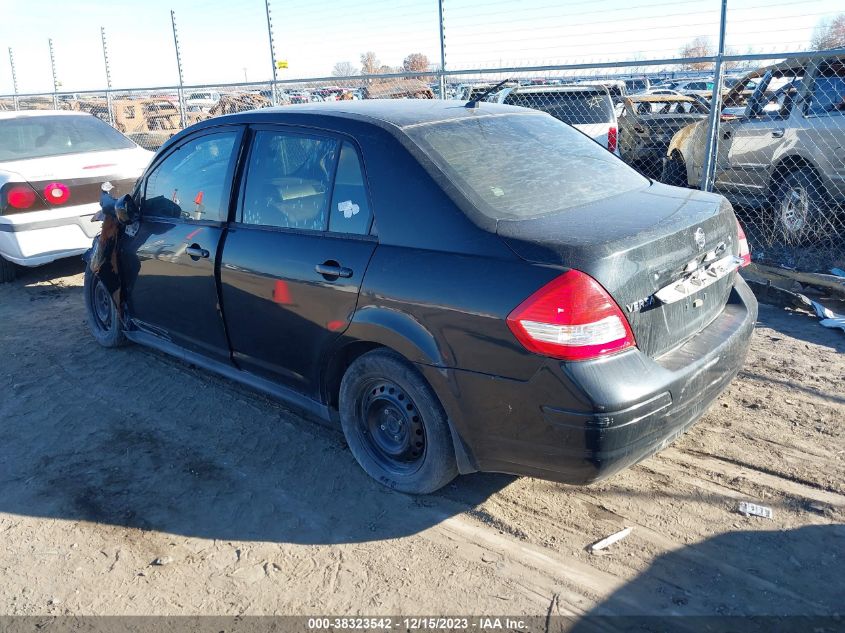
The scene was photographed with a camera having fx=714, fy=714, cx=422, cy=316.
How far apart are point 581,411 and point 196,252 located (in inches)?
96.8

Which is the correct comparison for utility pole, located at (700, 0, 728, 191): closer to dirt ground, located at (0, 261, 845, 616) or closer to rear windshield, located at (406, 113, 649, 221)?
dirt ground, located at (0, 261, 845, 616)

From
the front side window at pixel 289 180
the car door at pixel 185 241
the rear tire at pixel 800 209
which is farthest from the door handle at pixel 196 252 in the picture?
the rear tire at pixel 800 209

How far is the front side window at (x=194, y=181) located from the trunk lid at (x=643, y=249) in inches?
73.1

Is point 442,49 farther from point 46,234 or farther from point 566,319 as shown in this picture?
point 566,319

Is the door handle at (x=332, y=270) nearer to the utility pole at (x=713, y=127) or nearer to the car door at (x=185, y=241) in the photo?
the car door at (x=185, y=241)

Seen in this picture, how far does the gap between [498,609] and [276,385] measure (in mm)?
1771

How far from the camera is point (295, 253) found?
3473 millimetres

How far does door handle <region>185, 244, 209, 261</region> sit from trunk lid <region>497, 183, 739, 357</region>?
1889 mm

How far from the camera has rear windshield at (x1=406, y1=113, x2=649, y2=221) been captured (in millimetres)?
3104

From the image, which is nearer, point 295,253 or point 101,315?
point 295,253

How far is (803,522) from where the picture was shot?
9.87ft

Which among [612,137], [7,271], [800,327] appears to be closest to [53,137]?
[7,271]

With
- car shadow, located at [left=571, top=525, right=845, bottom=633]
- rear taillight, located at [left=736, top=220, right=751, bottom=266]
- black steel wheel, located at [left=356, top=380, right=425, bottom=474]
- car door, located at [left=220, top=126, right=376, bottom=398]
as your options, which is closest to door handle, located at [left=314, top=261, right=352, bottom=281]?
car door, located at [left=220, top=126, right=376, bottom=398]

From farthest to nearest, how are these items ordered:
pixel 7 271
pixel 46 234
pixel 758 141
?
pixel 758 141 → pixel 7 271 → pixel 46 234
